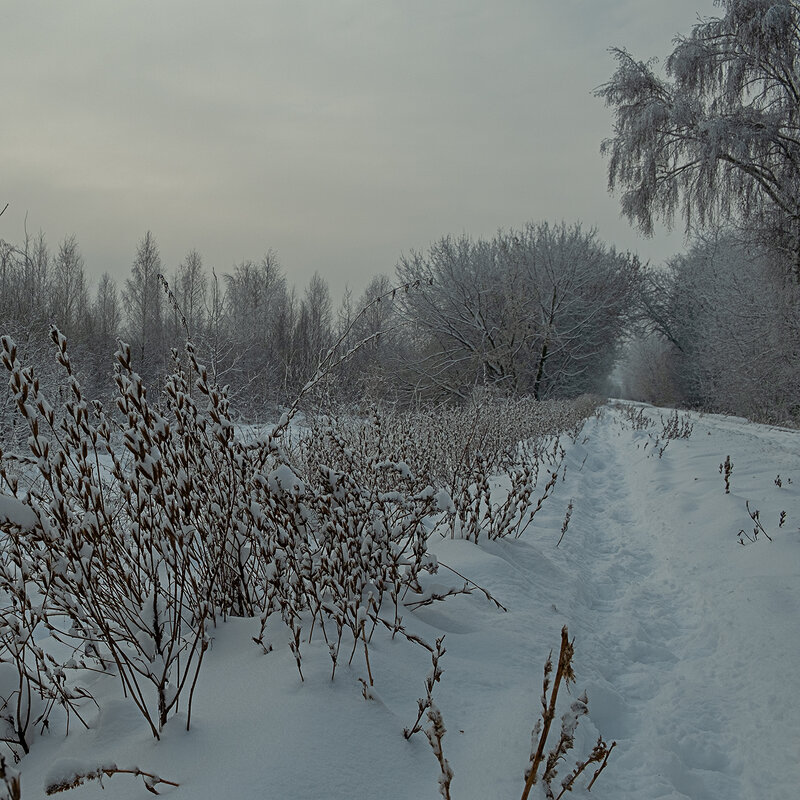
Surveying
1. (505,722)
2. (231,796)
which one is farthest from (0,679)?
(505,722)

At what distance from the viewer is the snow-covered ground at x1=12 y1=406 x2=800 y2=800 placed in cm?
149

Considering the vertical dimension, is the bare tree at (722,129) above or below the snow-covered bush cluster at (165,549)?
above

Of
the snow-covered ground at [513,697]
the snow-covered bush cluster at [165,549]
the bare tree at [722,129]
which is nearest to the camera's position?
the snow-covered ground at [513,697]

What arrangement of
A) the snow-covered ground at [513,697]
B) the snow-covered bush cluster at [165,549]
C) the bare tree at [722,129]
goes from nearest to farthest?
the snow-covered ground at [513,697]
the snow-covered bush cluster at [165,549]
the bare tree at [722,129]

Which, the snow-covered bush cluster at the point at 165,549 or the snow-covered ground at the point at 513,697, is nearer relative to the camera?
the snow-covered ground at the point at 513,697

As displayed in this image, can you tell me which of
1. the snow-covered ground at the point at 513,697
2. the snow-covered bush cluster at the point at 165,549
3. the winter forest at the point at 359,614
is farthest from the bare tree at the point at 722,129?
the snow-covered bush cluster at the point at 165,549

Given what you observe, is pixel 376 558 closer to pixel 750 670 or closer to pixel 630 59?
pixel 750 670

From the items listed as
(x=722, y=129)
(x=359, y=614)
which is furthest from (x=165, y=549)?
(x=722, y=129)

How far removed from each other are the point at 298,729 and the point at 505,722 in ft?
2.18

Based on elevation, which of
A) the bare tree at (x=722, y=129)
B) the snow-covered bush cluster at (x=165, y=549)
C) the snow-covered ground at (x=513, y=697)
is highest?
the bare tree at (x=722, y=129)

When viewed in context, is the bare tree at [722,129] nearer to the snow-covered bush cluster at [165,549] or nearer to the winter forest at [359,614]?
the winter forest at [359,614]

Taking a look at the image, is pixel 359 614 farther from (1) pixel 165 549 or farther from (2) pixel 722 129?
(2) pixel 722 129

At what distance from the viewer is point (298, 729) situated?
1.58 metres

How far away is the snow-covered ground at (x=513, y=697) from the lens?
4.89ft
